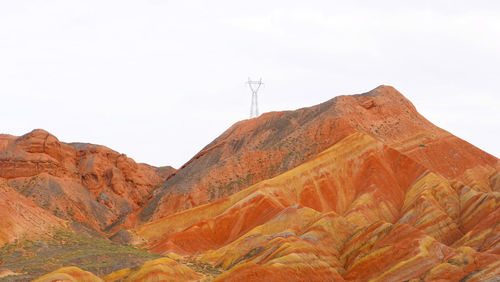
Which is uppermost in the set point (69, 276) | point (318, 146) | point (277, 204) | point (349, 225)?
point (318, 146)

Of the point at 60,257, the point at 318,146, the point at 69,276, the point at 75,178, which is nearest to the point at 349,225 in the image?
the point at 318,146

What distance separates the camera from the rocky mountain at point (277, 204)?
252 feet

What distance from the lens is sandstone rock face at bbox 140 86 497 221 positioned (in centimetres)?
11838

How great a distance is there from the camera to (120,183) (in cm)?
14188

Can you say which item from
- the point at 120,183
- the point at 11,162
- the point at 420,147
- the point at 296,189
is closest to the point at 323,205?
the point at 296,189

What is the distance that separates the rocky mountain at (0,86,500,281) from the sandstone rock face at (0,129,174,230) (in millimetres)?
290

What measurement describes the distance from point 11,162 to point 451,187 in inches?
3081

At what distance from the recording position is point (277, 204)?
4232 inches

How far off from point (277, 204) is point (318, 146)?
20.0m

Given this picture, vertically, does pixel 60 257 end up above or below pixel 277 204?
below

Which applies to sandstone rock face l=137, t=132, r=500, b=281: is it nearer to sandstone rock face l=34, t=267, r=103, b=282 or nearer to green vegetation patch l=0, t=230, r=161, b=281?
green vegetation patch l=0, t=230, r=161, b=281

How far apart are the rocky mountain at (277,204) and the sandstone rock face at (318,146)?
0.28m

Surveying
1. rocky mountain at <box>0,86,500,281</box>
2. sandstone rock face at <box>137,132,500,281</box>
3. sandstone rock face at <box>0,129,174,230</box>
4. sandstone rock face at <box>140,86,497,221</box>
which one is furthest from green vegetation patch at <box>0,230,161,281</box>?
sandstone rock face at <box>140,86,497,221</box>

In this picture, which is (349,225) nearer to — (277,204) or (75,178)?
(277,204)
